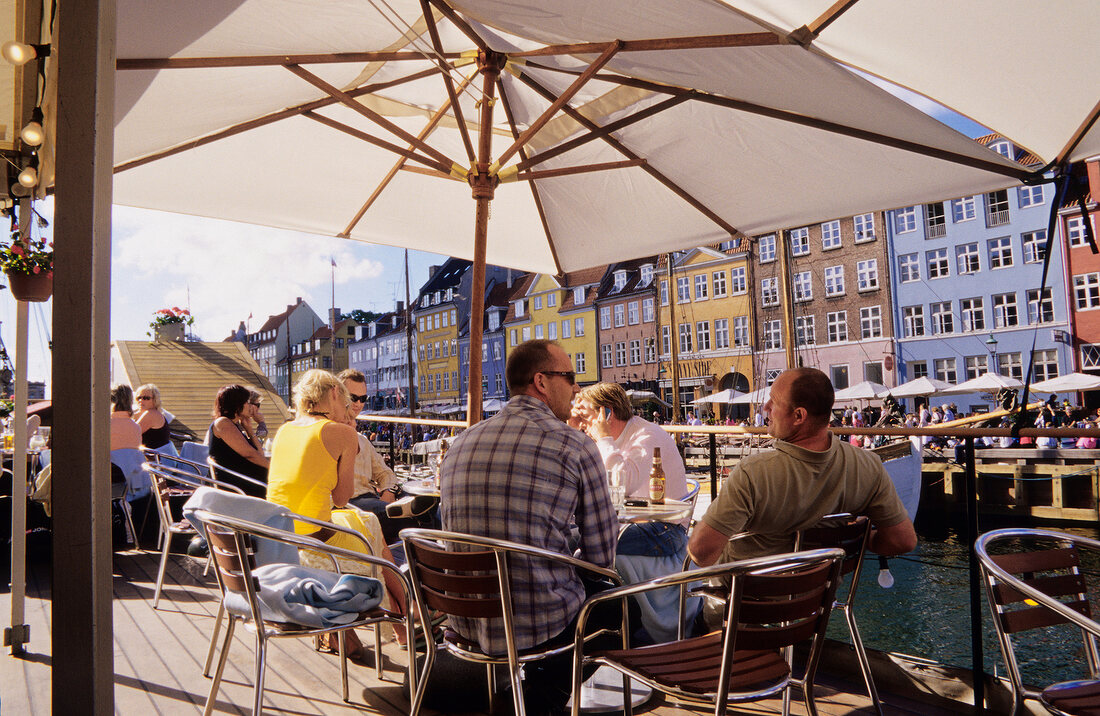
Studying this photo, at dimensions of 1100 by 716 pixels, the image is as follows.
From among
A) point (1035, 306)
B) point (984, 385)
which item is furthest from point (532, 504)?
point (1035, 306)

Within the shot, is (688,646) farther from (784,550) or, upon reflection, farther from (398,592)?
(398,592)

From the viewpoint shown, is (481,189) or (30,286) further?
(481,189)

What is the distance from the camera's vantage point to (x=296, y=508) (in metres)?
3.53

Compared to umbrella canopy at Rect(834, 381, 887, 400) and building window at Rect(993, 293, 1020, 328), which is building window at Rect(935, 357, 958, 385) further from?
umbrella canopy at Rect(834, 381, 887, 400)

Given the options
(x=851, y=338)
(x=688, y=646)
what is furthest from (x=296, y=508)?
(x=851, y=338)

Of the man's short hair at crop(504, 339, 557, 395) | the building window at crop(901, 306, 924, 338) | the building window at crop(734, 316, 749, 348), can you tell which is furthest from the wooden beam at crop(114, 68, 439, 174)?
the building window at crop(734, 316, 749, 348)

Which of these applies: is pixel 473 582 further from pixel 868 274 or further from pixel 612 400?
pixel 868 274

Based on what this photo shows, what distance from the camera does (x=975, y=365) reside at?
1483 inches

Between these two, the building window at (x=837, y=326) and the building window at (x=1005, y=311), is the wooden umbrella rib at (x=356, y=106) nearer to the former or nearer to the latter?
the building window at (x=1005, y=311)

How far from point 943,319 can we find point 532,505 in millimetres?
41239

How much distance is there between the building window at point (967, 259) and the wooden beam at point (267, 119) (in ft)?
131

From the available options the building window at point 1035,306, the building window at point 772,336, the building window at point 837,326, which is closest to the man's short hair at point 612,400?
the building window at point 1035,306

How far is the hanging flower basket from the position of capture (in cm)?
388

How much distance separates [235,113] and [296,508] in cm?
223
